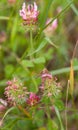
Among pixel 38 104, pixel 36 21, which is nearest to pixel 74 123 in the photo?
pixel 38 104

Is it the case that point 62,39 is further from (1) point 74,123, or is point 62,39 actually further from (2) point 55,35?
(1) point 74,123

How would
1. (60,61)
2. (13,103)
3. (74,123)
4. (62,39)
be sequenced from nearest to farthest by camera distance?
(13,103), (74,123), (60,61), (62,39)

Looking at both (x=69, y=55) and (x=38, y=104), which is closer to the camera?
(x=38, y=104)

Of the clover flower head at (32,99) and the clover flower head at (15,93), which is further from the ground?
the clover flower head at (15,93)

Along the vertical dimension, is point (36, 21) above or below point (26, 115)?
above

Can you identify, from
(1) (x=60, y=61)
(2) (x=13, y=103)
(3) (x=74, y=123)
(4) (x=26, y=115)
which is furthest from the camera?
(1) (x=60, y=61)

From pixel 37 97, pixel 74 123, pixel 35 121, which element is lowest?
pixel 74 123

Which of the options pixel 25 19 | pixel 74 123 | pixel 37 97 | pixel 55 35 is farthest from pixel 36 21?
pixel 55 35

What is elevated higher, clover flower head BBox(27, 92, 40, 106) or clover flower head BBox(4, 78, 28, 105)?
clover flower head BBox(4, 78, 28, 105)
